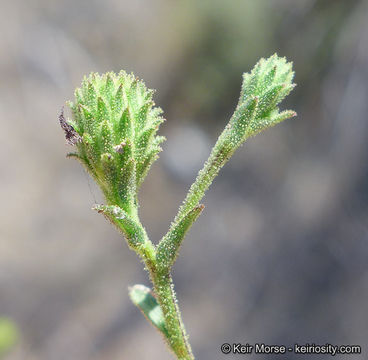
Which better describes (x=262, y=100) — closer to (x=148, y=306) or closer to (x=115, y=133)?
(x=115, y=133)

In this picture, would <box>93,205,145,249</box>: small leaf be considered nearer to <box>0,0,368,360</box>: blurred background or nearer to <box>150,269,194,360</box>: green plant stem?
<box>150,269,194,360</box>: green plant stem

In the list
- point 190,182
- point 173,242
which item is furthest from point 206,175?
point 190,182

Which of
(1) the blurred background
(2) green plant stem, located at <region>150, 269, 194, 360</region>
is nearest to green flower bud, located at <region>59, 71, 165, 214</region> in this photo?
(2) green plant stem, located at <region>150, 269, 194, 360</region>

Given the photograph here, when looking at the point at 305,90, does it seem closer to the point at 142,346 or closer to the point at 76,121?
the point at 142,346

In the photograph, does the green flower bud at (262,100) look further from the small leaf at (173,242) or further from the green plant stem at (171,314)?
the green plant stem at (171,314)

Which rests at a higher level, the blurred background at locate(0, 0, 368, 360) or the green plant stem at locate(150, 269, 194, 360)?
the blurred background at locate(0, 0, 368, 360)

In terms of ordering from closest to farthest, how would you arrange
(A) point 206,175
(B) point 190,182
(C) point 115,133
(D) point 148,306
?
(C) point 115,133
(A) point 206,175
(D) point 148,306
(B) point 190,182
